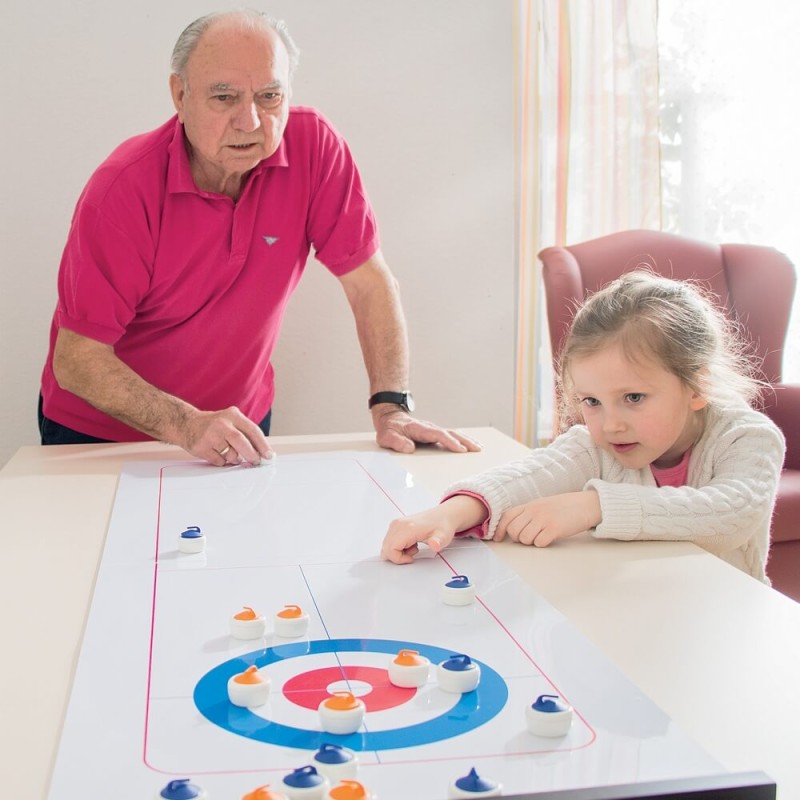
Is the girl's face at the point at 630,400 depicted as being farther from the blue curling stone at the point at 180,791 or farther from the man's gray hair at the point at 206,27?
the man's gray hair at the point at 206,27

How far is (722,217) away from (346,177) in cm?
194

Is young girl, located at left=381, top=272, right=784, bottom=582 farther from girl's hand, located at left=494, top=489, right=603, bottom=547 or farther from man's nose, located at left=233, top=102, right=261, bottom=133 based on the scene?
man's nose, located at left=233, top=102, right=261, bottom=133

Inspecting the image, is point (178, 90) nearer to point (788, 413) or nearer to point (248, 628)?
point (248, 628)

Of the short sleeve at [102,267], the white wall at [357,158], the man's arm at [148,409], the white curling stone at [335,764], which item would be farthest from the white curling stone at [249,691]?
the white wall at [357,158]

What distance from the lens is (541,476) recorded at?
1.48 m

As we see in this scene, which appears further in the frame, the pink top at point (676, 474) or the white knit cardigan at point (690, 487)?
the pink top at point (676, 474)

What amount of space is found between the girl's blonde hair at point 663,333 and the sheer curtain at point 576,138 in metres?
1.73

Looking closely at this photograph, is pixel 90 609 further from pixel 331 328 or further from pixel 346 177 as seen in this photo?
pixel 331 328

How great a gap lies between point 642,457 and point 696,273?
1.66 m

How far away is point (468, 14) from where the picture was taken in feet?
10.2

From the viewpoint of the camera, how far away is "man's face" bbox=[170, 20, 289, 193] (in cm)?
207

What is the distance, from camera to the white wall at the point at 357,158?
113 inches

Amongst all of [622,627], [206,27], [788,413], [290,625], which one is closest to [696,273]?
[788,413]

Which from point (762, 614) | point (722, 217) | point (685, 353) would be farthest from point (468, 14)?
point (762, 614)
